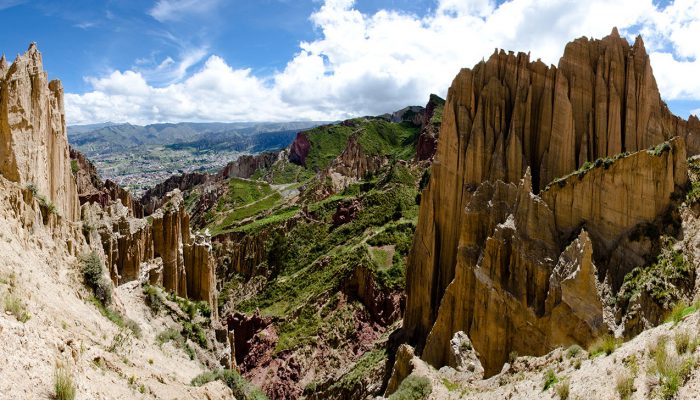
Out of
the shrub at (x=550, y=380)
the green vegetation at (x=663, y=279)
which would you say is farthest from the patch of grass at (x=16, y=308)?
the green vegetation at (x=663, y=279)

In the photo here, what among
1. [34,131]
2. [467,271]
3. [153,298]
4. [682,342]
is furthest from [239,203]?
[682,342]

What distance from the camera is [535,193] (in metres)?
34.7

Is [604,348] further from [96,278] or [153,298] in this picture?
[153,298]

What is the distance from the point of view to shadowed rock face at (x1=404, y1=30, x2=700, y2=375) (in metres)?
26.6

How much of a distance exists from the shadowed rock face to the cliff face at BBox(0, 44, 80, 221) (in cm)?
2359

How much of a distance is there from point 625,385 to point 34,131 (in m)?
24.4

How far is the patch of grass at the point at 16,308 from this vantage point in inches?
504

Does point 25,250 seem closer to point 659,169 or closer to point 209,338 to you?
point 209,338

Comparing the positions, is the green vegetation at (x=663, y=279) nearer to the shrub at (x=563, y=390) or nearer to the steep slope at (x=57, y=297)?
the shrub at (x=563, y=390)

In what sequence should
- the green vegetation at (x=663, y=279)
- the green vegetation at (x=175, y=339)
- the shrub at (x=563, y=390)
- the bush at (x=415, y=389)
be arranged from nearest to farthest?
the shrub at (x=563, y=390) < the bush at (x=415, y=389) < the green vegetation at (x=663, y=279) < the green vegetation at (x=175, y=339)

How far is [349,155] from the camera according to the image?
141m

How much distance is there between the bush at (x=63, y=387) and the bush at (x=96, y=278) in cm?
1405

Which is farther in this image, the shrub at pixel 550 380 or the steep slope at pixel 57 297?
the shrub at pixel 550 380

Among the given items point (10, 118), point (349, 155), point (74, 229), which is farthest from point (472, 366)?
point (349, 155)
